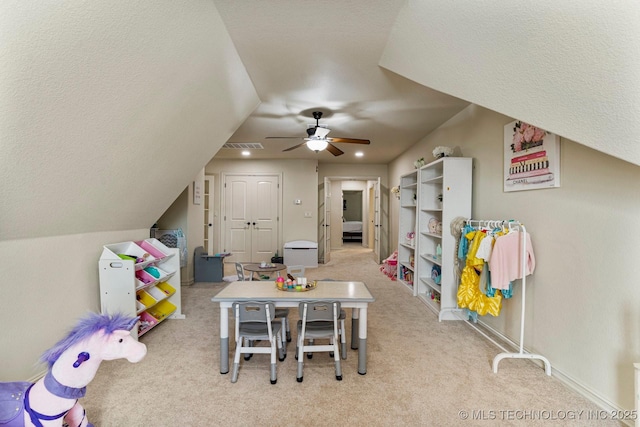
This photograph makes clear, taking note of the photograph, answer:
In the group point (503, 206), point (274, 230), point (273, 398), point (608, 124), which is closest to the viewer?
point (608, 124)

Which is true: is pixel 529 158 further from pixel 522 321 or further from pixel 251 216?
pixel 251 216

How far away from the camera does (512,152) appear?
281 cm

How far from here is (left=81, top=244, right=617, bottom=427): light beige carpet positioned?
1.87 m

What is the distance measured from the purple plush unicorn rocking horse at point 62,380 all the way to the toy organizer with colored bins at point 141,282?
2.98 feet

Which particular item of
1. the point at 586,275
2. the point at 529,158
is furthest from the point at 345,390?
the point at 529,158

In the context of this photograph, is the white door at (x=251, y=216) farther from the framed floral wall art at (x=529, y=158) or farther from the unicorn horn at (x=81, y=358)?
the unicorn horn at (x=81, y=358)

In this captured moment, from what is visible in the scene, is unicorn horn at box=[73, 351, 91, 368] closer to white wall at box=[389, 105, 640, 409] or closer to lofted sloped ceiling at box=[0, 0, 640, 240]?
lofted sloped ceiling at box=[0, 0, 640, 240]

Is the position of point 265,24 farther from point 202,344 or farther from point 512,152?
point 202,344

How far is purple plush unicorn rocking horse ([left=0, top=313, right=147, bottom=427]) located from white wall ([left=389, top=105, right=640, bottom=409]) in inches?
109

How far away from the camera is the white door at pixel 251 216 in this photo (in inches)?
284

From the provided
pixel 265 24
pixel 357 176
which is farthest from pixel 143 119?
pixel 357 176

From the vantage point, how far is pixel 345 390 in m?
2.13

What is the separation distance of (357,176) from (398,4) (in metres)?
5.77

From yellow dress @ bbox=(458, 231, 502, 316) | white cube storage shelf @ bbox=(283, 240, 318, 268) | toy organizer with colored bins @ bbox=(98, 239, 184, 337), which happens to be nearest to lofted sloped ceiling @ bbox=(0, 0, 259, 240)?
toy organizer with colored bins @ bbox=(98, 239, 184, 337)
